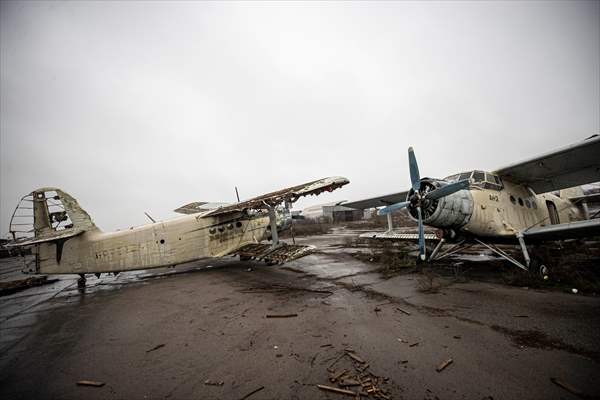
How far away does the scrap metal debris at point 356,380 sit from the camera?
2.33 m

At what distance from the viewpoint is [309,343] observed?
3.38 metres

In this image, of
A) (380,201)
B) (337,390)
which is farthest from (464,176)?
(337,390)

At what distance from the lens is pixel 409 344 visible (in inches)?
126

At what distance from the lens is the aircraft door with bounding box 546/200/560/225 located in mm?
9195

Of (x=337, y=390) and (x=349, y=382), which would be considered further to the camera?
(x=349, y=382)

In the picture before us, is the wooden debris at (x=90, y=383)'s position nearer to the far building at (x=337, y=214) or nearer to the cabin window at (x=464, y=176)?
the cabin window at (x=464, y=176)

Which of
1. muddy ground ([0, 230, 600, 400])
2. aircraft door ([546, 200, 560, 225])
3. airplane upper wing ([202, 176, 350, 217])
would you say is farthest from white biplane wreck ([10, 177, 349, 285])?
aircraft door ([546, 200, 560, 225])

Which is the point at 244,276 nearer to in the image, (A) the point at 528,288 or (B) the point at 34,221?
(B) the point at 34,221

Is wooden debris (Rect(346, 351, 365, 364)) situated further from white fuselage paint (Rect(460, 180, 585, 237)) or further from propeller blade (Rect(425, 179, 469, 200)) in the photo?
white fuselage paint (Rect(460, 180, 585, 237))

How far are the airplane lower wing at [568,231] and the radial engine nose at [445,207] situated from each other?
1756 millimetres

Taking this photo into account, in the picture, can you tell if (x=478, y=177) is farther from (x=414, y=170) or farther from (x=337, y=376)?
(x=337, y=376)

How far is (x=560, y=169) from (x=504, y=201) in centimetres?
178

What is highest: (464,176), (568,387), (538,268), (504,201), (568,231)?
(464,176)

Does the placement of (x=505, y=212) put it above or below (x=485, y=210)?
below
